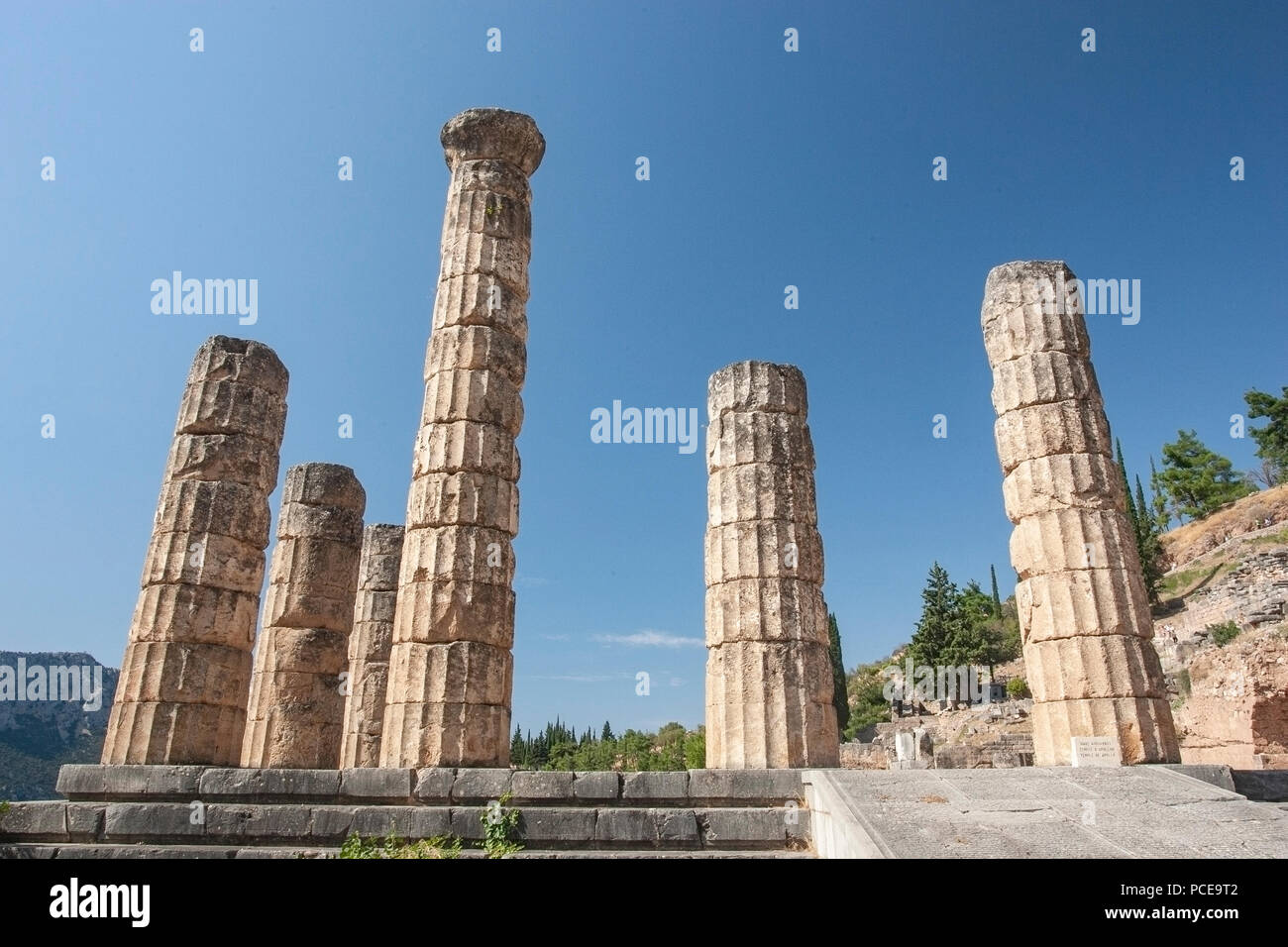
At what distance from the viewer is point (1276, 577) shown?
33.3 metres

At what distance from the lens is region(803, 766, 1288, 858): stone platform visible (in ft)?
18.9

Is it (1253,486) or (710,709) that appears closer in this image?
(710,709)

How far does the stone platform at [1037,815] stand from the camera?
18.9ft

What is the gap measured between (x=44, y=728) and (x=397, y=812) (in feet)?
210

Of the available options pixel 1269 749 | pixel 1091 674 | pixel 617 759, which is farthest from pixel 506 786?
pixel 617 759

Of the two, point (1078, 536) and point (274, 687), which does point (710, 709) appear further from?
point (274, 687)

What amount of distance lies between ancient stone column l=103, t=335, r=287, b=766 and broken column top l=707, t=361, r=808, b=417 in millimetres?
7156

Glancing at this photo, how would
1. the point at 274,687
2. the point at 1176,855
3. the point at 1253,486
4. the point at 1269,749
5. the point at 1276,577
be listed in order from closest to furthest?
the point at 1176,855
the point at 274,687
the point at 1269,749
the point at 1276,577
the point at 1253,486

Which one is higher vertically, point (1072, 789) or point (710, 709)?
point (710, 709)

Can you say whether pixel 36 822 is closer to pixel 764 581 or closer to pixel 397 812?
pixel 397 812

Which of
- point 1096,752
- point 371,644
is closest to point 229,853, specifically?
point 371,644

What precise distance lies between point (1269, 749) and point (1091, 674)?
1479cm
